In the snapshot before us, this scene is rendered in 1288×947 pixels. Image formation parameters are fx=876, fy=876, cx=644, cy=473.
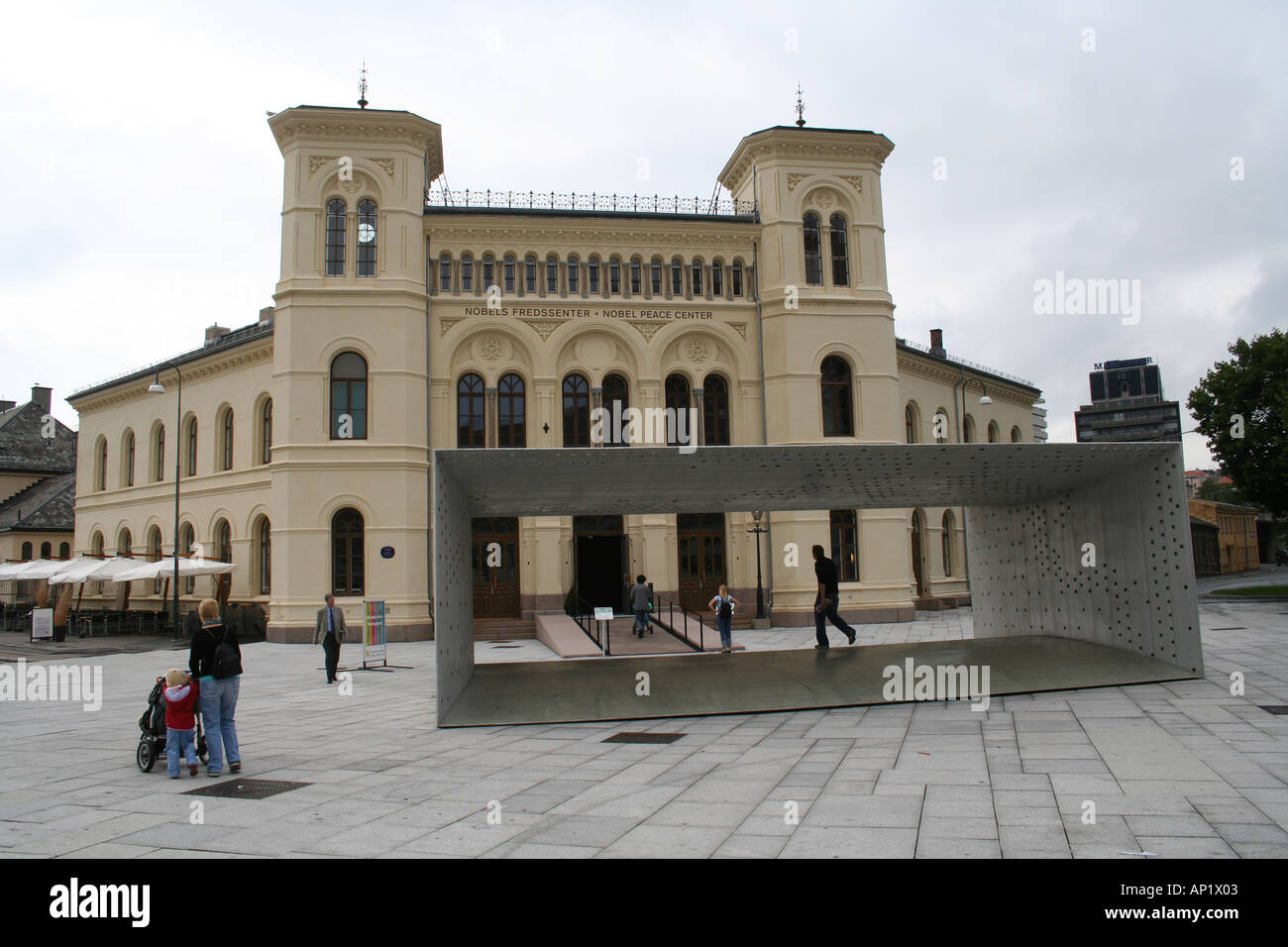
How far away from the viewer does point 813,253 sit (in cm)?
2858

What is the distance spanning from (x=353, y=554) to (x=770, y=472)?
694 inches

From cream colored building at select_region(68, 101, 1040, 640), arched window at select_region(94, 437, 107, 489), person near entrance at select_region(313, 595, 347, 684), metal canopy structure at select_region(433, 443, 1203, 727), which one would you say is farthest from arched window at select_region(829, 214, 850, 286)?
arched window at select_region(94, 437, 107, 489)

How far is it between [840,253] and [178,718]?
82.6ft

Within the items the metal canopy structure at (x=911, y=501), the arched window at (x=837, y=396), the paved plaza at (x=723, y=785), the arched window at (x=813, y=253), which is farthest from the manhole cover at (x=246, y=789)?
the arched window at (x=813, y=253)

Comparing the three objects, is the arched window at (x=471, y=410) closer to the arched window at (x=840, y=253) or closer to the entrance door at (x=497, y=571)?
the entrance door at (x=497, y=571)

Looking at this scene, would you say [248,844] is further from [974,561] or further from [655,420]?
[655,420]

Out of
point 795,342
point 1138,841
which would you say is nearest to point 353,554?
point 795,342

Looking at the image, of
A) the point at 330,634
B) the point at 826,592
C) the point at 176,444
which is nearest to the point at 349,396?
the point at 176,444

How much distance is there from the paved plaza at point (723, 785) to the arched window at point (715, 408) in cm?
1794

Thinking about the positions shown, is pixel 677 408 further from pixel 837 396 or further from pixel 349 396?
pixel 349 396

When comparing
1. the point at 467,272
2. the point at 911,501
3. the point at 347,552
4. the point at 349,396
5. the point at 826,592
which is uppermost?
the point at 467,272

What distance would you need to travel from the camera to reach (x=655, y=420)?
27719 mm

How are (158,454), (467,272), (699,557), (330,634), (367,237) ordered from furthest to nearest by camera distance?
(158,454) < (699,557) < (467,272) < (367,237) < (330,634)

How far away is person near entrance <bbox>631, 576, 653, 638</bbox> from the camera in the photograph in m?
22.2
